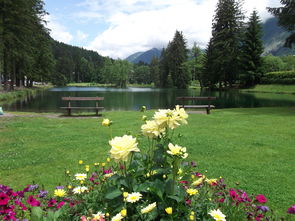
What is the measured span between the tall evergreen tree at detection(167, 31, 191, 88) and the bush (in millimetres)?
30238

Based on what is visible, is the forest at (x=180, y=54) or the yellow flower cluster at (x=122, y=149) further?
the forest at (x=180, y=54)

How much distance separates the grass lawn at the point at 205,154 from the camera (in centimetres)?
517

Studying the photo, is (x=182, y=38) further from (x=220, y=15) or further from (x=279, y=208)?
(x=279, y=208)

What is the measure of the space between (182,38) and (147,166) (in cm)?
8428

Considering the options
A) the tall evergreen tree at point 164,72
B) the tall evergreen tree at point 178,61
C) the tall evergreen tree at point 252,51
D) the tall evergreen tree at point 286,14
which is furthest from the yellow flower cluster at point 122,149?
the tall evergreen tree at point 164,72

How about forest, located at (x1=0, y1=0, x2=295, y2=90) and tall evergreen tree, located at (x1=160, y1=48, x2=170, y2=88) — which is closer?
Result: forest, located at (x1=0, y1=0, x2=295, y2=90)

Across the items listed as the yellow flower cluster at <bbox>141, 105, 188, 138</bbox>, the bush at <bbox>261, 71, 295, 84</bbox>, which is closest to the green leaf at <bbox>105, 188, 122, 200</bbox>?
the yellow flower cluster at <bbox>141, 105, 188, 138</bbox>

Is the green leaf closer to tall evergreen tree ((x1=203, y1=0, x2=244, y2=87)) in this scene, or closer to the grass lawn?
the grass lawn

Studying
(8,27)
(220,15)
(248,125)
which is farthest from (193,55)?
(248,125)

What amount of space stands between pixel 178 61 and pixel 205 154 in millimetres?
77297

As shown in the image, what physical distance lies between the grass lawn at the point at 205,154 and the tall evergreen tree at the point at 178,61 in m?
71.5

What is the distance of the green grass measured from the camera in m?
47.5

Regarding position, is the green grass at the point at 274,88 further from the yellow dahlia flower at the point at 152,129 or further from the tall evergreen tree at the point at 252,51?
the yellow dahlia flower at the point at 152,129

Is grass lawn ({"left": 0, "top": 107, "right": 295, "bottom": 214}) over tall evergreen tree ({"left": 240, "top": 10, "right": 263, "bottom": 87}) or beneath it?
beneath
